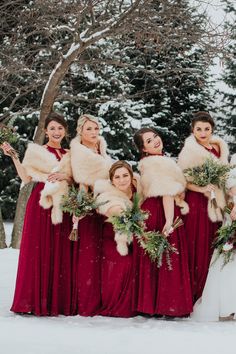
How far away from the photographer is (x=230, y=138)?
22484 millimetres

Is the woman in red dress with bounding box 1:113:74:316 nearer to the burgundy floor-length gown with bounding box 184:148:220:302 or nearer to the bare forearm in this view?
the bare forearm

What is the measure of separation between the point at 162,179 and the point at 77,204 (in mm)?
903

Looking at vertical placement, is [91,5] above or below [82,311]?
above

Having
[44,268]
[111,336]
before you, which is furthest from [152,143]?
[111,336]

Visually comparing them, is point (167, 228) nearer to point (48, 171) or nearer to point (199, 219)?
point (199, 219)

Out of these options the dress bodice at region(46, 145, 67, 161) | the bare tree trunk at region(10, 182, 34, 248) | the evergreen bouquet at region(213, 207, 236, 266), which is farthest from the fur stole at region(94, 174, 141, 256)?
the bare tree trunk at region(10, 182, 34, 248)

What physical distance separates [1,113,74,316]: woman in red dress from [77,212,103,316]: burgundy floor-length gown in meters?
0.14

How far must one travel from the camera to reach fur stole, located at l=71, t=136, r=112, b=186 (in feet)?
18.2

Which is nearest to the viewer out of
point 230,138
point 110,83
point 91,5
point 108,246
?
point 108,246

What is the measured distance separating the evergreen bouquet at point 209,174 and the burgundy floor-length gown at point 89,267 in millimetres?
1144

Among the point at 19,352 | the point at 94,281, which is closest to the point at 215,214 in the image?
Result: the point at 94,281

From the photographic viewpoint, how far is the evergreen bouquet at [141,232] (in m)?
5.16

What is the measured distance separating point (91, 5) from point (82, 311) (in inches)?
235

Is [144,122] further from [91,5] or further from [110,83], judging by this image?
[91,5]
